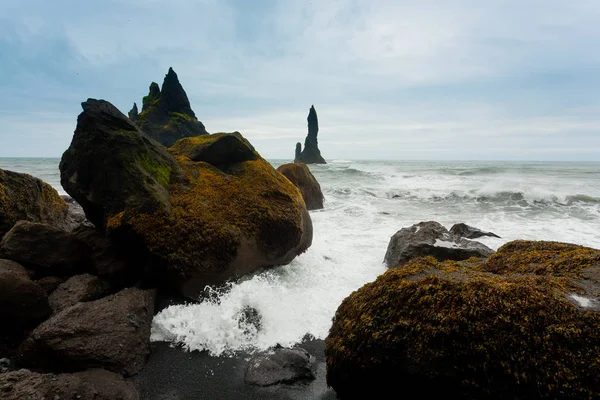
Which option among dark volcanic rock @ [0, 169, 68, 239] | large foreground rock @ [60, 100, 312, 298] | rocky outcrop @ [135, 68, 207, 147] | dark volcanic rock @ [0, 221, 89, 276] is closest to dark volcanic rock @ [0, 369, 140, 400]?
large foreground rock @ [60, 100, 312, 298]

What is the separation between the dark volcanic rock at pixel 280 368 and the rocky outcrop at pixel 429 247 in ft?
12.6

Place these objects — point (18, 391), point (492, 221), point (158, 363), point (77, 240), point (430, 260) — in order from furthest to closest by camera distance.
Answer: point (492, 221)
point (77, 240)
point (158, 363)
point (430, 260)
point (18, 391)

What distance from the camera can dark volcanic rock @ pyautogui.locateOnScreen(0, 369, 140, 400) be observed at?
9.61ft

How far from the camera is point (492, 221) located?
1393 centimetres

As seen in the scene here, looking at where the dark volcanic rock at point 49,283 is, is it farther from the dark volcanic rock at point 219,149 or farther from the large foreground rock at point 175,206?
the dark volcanic rock at point 219,149

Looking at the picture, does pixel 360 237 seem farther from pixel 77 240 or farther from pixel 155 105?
pixel 155 105

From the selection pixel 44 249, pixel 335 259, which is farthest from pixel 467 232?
pixel 44 249

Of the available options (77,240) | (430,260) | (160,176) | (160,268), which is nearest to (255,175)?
(160,176)

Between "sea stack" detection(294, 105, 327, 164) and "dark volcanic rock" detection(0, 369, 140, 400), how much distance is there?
89022 millimetres

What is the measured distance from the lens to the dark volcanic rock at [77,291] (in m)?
4.73

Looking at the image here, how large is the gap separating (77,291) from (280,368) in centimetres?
343

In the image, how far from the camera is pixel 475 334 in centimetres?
252

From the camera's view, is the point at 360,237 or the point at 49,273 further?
the point at 360,237

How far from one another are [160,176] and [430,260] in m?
5.14
